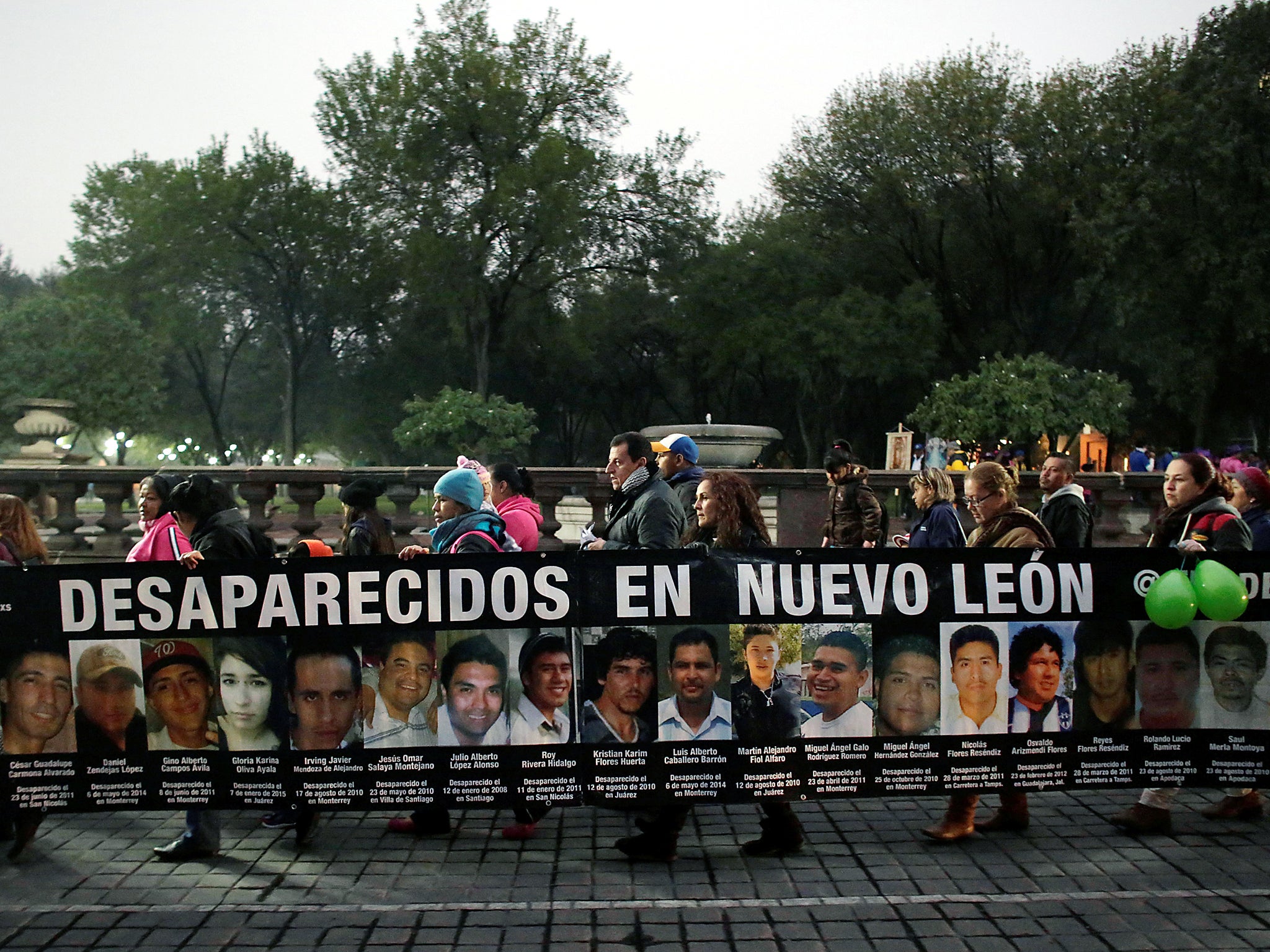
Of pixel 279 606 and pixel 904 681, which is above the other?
pixel 279 606

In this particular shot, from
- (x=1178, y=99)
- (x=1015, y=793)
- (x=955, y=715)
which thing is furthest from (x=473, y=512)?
(x=1178, y=99)

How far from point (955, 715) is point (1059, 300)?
135ft

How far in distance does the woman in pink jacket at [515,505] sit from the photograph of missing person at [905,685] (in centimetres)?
228

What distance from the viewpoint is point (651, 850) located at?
5578mm

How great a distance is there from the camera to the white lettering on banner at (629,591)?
553 cm

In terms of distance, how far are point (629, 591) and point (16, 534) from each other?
10.9ft

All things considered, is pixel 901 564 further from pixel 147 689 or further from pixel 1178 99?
pixel 1178 99

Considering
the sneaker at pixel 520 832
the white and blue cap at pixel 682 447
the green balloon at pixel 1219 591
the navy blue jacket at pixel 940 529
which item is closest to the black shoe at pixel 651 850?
the sneaker at pixel 520 832

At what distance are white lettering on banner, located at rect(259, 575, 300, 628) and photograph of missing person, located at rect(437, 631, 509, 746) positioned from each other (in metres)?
0.67

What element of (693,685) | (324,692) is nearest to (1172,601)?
(693,685)

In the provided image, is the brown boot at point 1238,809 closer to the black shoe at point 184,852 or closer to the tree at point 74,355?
the black shoe at point 184,852

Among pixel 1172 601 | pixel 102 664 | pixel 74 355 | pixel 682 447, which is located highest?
pixel 74 355

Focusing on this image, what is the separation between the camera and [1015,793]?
19.4ft

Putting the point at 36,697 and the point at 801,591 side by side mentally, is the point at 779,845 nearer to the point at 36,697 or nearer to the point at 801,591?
the point at 801,591
